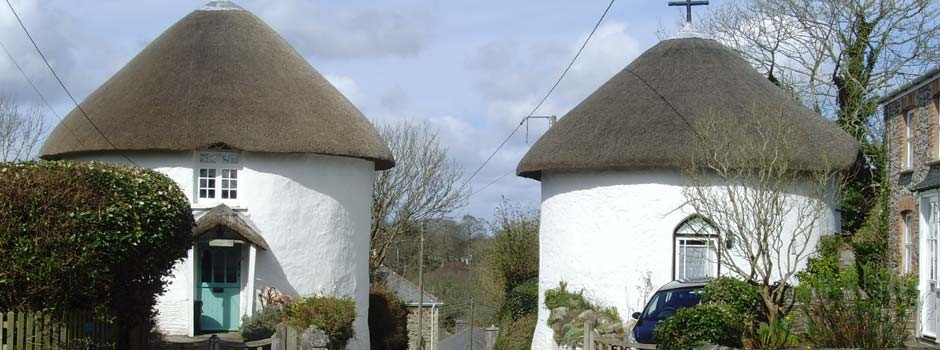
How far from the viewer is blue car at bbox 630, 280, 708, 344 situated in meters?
18.0

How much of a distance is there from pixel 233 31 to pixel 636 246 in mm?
11289

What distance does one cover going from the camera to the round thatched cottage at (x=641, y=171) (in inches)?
910

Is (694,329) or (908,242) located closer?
(694,329)

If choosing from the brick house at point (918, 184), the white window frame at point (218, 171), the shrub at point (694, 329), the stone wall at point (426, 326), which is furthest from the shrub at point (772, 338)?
the stone wall at point (426, 326)

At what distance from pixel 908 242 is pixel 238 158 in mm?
14004

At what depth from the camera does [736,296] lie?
16.8 metres

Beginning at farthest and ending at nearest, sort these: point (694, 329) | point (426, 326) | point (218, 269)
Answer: point (426, 326)
point (218, 269)
point (694, 329)

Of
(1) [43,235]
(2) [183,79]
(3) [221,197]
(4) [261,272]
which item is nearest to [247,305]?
(4) [261,272]

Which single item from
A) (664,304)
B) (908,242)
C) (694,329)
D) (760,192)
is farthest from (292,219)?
(908,242)

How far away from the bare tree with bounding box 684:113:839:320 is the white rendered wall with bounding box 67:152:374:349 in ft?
28.0

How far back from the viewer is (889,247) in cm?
2136

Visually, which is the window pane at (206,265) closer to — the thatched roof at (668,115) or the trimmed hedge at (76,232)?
the thatched roof at (668,115)

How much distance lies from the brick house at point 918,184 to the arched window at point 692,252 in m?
3.72

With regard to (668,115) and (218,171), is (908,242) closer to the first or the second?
(668,115)
